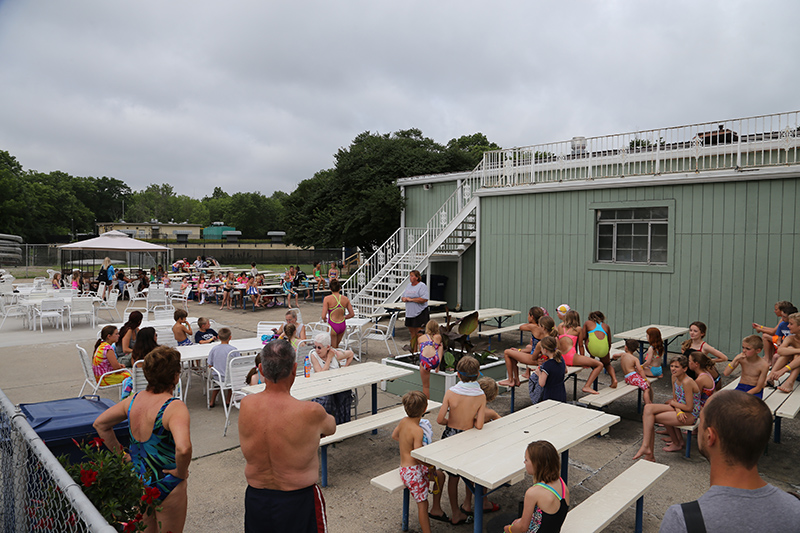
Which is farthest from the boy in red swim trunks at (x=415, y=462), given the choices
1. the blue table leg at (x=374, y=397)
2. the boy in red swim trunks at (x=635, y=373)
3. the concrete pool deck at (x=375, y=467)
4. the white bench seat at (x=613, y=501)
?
the boy in red swim trunks at (x=635, y=373)

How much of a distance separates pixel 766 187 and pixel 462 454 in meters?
8.35

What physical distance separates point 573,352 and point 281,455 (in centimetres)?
476

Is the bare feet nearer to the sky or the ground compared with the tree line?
nearer to the ground

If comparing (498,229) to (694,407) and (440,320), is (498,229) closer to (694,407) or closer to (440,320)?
(440,320)

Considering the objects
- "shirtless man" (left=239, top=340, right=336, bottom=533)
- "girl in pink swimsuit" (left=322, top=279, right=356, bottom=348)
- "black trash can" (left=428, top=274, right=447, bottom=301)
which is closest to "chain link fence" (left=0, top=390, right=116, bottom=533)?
"shirtless man" (left=239, top=340, right=336, bottom=533)

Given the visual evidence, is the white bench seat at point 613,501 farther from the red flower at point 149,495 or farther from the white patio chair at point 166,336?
the white patio chair at point 166,336

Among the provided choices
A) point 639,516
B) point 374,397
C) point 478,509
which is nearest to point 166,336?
point 374,397

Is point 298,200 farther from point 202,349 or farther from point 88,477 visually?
point 88,477

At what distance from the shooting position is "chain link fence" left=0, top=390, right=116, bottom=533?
2.10 meters

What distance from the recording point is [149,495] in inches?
94.3

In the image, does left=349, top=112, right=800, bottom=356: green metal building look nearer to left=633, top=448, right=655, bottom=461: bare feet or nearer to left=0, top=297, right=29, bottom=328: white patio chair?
left=633, top=448, right=655, bottom=461: bare feet

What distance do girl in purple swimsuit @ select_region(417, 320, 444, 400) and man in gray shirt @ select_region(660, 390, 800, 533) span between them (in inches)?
187

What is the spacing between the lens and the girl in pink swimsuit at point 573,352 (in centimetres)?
633

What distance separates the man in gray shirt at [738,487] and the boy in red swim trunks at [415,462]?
226 cm
